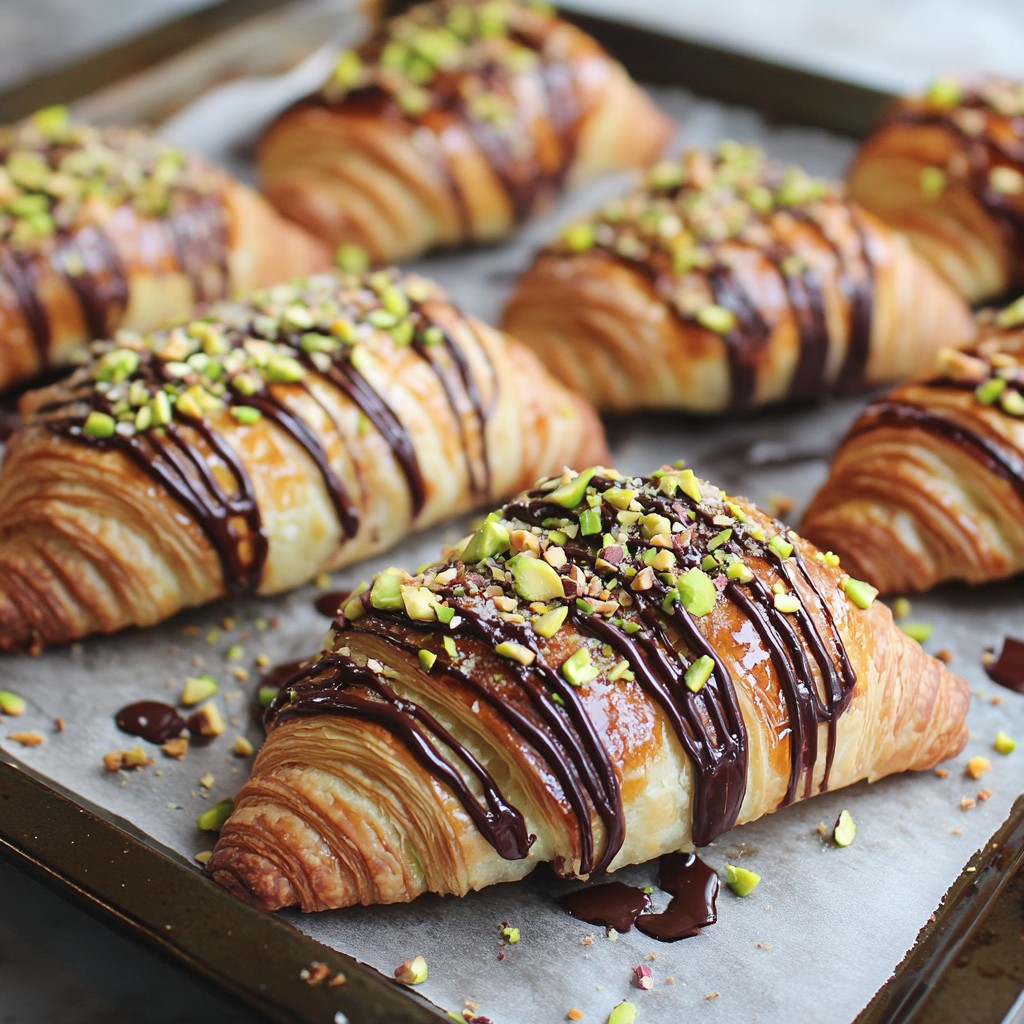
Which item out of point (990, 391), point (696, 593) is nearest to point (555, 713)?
point (696, 593)

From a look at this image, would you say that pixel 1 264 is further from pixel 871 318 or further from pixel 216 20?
pixel 871 318

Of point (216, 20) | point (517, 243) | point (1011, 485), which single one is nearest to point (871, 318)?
point (1011, 485)

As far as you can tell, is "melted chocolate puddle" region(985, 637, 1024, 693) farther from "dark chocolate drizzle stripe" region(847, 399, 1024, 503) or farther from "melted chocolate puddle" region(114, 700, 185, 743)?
"melted chocolate puddle" region(114, 700, 185, 743)

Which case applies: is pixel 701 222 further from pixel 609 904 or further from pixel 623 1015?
pixel 623 1015

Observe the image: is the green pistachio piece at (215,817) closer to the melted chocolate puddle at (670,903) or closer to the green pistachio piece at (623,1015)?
the melted chocolate puddle at (670,903)

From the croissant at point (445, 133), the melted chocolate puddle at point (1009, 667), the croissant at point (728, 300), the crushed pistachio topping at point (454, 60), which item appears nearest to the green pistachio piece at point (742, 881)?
the melted chocolate puddle at point (1009, 667)

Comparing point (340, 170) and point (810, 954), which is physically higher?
point (340, 170)
